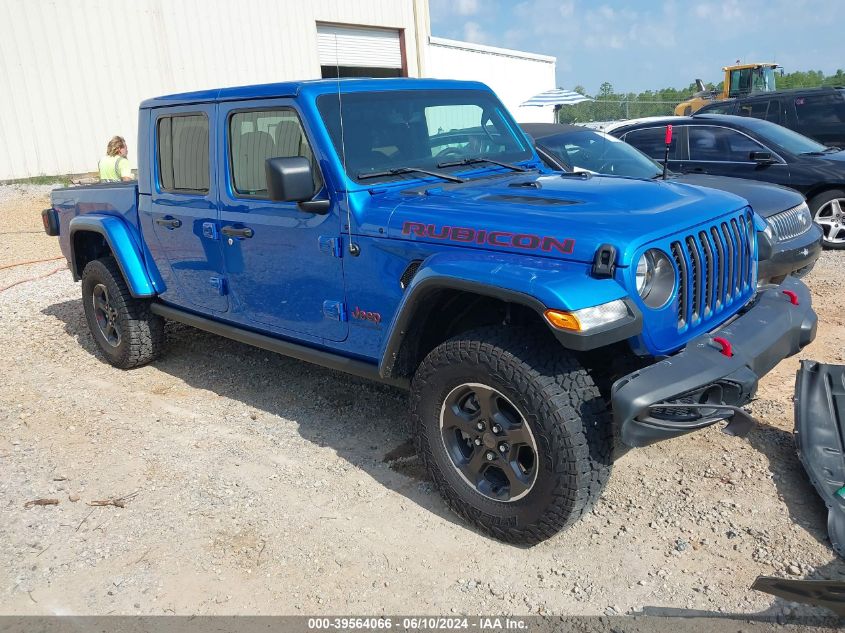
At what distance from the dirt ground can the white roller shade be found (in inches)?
660

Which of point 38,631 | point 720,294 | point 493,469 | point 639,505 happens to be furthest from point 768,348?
point 38,631

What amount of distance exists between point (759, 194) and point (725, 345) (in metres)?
3.85

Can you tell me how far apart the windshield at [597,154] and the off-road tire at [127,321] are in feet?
13.1

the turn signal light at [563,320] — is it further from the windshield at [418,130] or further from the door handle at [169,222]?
the door handle at [169,222]

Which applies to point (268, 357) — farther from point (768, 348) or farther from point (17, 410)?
point (768, 348)

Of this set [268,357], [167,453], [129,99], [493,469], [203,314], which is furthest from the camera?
[129,99]

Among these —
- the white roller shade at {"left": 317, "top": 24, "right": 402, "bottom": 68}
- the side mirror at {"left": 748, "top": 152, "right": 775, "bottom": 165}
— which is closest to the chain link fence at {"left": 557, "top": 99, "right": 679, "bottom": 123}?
the white roller shade at {"left": 317, "top": 24, "right": 402, "bottom": 68}

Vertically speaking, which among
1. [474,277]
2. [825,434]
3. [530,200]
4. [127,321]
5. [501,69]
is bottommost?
[825,434]

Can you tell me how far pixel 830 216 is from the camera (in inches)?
323

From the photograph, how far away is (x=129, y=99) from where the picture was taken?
55.4ft

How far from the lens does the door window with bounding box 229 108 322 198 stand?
3.74 meters

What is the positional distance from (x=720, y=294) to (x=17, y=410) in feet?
14.5

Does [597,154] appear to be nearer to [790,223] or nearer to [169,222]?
[790,223]

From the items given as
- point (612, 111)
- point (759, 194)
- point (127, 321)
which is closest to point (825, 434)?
point (759, 194)
